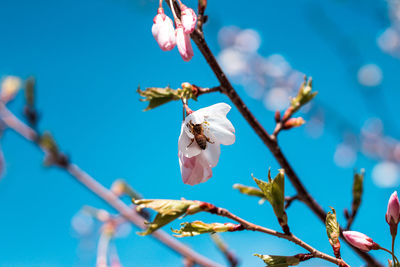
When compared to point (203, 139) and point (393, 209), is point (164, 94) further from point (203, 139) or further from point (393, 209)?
point (393, 209)

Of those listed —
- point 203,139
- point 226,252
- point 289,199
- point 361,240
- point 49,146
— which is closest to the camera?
point 361,240

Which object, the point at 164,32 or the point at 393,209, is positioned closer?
the point at 393,209

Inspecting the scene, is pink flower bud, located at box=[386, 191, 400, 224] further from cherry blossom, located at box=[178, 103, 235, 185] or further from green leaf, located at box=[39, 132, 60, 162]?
green leaf, located at box=[39, 132, 60, 162]

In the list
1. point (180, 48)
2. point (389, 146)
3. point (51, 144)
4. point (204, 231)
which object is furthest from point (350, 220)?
point (389, 146)

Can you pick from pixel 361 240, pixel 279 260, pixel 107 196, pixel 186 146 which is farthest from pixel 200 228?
pixel 107 196

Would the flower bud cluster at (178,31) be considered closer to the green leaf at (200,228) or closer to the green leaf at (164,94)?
the green leaf at (164,94)

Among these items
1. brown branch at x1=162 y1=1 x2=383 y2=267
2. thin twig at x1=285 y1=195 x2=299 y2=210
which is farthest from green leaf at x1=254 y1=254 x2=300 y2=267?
thin twig at x1=285 y1=195 x2=299 y2=210

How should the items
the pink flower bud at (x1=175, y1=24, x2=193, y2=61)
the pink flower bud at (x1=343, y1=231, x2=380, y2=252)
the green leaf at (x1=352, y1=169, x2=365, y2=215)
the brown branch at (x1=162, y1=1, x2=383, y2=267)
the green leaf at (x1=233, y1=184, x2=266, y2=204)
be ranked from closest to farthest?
the pink flower bud at (x1=343, y1=231, x2=380, y2=252) < the pink flower bud at (x1=175, y1=24, x2=193, y2=61) < the brown branch at (x1=162, y1=1, x2=383, y2=267) < the green leaf at (x1=233, y1=184, x2=266, y2=204) < the green leaf at (x1=352, y1=169, x2=365, y2=215)
